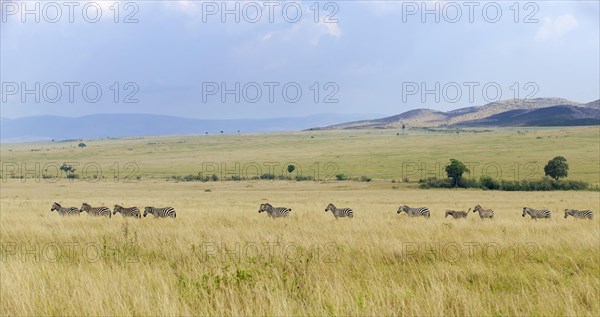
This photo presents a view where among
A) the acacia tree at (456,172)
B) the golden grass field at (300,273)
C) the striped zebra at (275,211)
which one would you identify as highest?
the golden grass field at (300,273)

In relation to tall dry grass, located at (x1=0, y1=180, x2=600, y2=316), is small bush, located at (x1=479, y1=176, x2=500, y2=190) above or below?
below

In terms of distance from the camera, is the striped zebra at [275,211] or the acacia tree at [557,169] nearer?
the striped zebra at [275,211]

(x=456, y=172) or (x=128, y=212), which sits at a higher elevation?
(x=128, y=212)

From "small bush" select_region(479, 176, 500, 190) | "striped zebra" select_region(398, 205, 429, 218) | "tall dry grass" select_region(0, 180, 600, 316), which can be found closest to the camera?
"tall dry grass" select_region(0, 180, 600, 316)

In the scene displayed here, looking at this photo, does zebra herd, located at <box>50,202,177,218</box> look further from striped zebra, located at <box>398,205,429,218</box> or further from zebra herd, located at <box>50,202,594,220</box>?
striped zebra, located at <box>398,205,429,218</box>

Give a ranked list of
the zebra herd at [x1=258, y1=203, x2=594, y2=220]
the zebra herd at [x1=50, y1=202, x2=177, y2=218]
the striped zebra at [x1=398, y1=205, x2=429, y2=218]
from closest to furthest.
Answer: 1. the zebra herd at [x1=50, y1=202, x2=177, y2=218]
2. the zebra herd at [x1=258, y1=203, x2=594, y2=220]
3. the striped zebra at [x1=398, y1=205, x2=429, y2=218]

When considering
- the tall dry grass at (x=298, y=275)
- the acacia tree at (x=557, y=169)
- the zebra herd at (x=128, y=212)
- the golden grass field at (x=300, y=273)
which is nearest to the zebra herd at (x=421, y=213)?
the zebra herd at (x=128, y=212)

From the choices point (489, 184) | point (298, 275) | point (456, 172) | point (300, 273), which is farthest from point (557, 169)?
point (298, 275)

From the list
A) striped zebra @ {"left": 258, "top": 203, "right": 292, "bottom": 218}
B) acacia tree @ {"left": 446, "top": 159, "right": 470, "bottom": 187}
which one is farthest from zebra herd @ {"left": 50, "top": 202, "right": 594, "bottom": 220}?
acacia tree @ {"left": 446, "top": 159, "right": 470, "bottom": 187}

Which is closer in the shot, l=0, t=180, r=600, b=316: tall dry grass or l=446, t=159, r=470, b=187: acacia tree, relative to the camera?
l=0, t=180, r=600, b=316: tall dry grass

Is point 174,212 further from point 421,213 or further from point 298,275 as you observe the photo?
point 298,275

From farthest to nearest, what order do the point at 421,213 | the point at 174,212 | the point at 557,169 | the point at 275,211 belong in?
the point at 557,169 → the point at 421,213 → the point at 275,211 → the point at 174,212

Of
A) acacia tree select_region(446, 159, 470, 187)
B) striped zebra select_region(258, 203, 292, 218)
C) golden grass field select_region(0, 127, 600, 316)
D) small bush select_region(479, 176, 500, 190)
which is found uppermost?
golden grass field select_region(0, 127, 600, 316)

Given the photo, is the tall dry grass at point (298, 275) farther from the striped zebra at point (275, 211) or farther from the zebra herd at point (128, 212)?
the striped zebra at point (275, 211)
